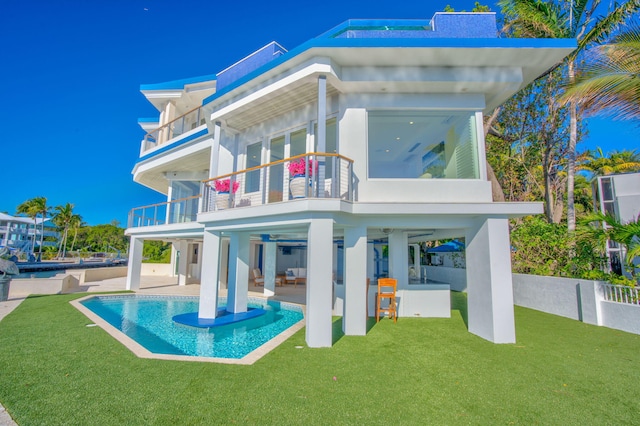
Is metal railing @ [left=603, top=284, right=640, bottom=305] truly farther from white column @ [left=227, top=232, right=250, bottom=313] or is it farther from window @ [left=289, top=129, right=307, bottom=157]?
white column @ [left=227, top=232, right=250, bottom=313]

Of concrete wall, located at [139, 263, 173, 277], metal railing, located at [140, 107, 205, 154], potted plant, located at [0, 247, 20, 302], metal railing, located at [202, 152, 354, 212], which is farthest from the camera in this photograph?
concrete wall, located at [139, 263, 173, 277]

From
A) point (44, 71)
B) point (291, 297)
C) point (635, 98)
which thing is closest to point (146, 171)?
point (291, 297)

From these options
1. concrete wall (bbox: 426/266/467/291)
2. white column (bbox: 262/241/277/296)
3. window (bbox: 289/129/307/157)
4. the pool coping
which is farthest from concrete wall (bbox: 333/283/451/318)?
concrete wall (bbox: 426/266/467/291)

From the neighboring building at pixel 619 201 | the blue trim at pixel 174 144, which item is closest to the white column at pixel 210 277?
the blue trim at pixel 174 144

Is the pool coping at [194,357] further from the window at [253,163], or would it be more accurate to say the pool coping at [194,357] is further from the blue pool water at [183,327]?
the window at [253,163]

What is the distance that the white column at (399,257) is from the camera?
33.6 feet

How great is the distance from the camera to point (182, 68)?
40.5 m

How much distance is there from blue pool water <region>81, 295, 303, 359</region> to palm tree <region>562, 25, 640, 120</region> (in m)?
10.9

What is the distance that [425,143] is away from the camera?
895cm

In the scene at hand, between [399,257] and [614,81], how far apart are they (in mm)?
7581

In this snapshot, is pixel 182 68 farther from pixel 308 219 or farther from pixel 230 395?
pixel 230 395

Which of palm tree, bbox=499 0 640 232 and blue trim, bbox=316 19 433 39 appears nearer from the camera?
blue trim, bbox=316 19 433 39

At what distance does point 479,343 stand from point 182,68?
46.7 metres

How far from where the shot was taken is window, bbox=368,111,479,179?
26.7ft
